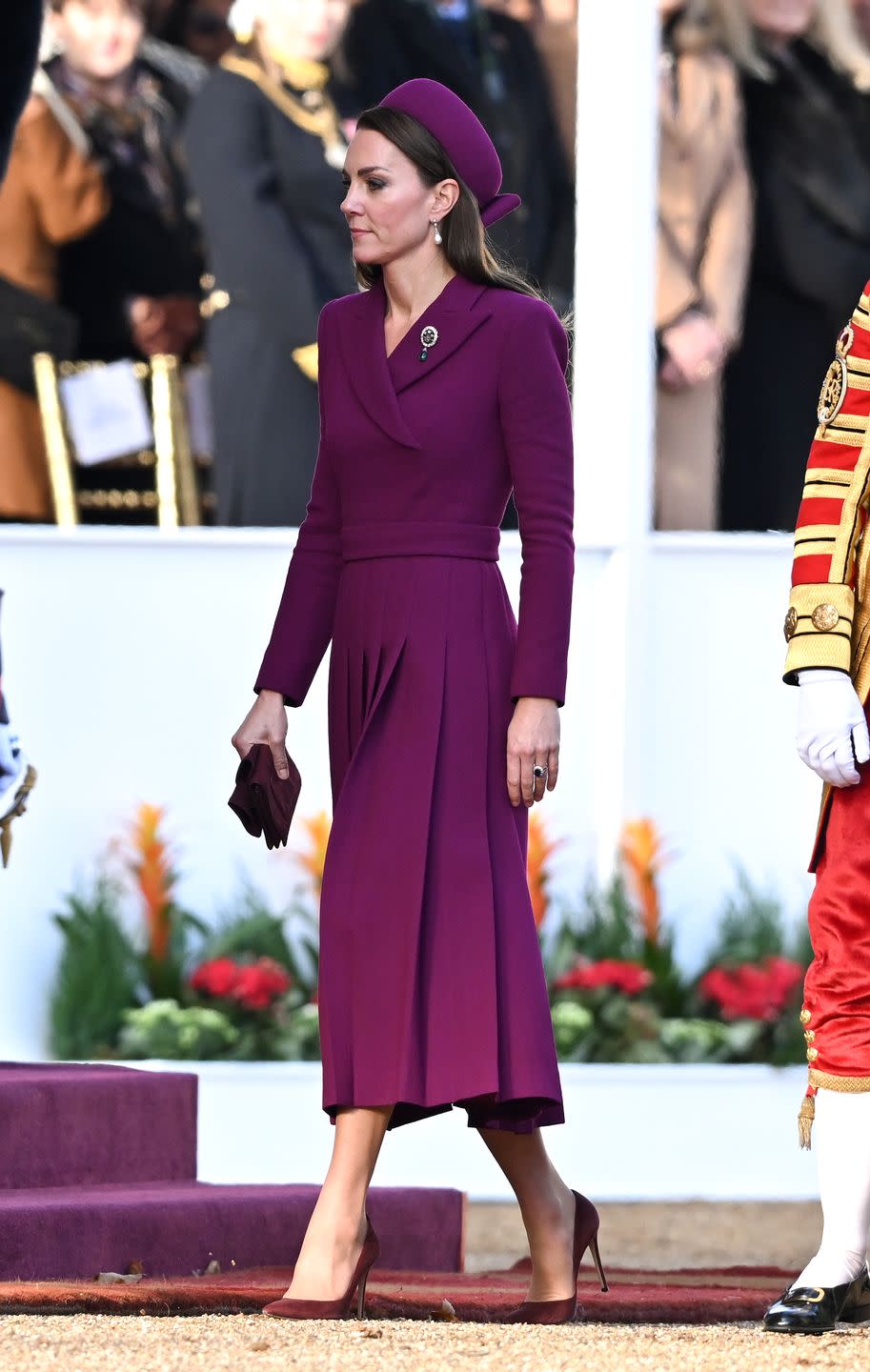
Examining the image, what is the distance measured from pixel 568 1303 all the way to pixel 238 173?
485 centimetres

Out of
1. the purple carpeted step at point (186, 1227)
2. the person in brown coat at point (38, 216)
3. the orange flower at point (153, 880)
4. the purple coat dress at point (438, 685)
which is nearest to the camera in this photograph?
the purple coat dress at point (438, 685)

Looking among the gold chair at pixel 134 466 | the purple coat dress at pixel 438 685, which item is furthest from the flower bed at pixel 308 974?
the purple coat dress at pixel 438 685

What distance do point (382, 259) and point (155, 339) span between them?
421 cm

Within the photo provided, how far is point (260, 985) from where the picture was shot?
23.1 feet

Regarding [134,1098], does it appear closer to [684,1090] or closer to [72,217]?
[684,1090]

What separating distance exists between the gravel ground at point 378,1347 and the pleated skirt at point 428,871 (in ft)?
1.08

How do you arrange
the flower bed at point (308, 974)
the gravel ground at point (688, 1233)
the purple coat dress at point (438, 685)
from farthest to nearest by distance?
the flower bed at point (308, 974) → the gravel ground at point (688, 1233) → the purple coat dress at point (438, 685)

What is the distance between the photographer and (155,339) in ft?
26.6

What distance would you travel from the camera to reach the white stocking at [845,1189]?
3.83m

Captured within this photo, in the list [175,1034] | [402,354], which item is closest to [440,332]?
[402,354]

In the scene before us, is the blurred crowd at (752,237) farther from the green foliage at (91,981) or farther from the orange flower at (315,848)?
the green foliage at (91,981)

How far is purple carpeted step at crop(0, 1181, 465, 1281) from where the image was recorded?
4.27m

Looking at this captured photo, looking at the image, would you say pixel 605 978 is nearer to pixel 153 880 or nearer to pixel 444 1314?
pixel 153 880

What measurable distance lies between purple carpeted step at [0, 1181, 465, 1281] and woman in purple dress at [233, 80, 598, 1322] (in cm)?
69
